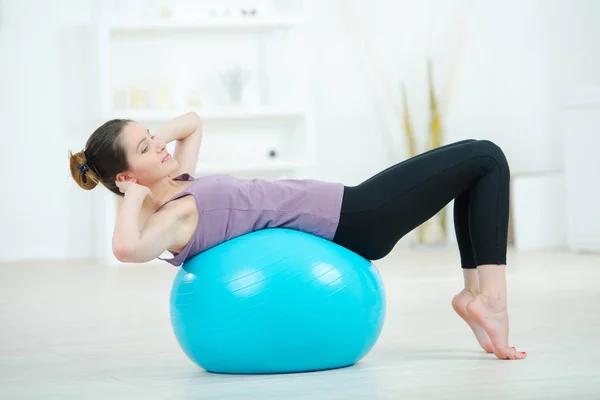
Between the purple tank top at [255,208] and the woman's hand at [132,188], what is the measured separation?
2.8 inches

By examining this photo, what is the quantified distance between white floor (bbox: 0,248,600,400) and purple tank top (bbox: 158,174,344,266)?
0.36m

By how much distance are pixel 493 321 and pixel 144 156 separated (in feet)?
3.21

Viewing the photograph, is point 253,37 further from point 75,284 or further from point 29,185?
point 75,284

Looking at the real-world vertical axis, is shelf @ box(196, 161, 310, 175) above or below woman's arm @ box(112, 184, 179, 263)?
below

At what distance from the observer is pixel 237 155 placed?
6883 mm

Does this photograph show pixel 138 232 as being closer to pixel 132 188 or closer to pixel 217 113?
pixel 132 188

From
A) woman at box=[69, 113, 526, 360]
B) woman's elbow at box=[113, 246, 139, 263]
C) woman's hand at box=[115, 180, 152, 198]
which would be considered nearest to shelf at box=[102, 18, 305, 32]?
woman at box=[69, 113, 526, 360]

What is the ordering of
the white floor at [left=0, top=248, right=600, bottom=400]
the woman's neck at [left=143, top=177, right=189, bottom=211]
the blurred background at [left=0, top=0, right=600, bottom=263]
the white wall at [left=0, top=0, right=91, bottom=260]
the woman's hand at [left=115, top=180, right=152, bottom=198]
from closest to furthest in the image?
the white floor at [left=0, top=248, right=600, bottom=400] → the woman's hand at [left=115, top=180, right=152, bottom=198] → the woman's neck at [left=143, top=177, right=189, bottom=211] → the blurred background at [left=0, top=0, right=600, bottom=263] → the white wall at [left=0, top=0, right=91, bottom=260]

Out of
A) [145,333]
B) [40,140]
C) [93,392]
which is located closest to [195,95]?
[40,140]

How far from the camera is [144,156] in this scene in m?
2.51

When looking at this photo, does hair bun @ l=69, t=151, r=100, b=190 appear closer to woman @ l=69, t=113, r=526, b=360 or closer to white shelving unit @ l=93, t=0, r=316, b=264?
woman @ l=69, t=113, r=526, b=360

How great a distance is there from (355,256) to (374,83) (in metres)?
4.95

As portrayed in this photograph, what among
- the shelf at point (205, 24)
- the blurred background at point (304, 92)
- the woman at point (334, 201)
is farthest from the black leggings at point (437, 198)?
the shelf at point (205, 24)

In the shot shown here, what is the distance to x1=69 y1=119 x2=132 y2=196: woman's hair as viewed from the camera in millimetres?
2492
